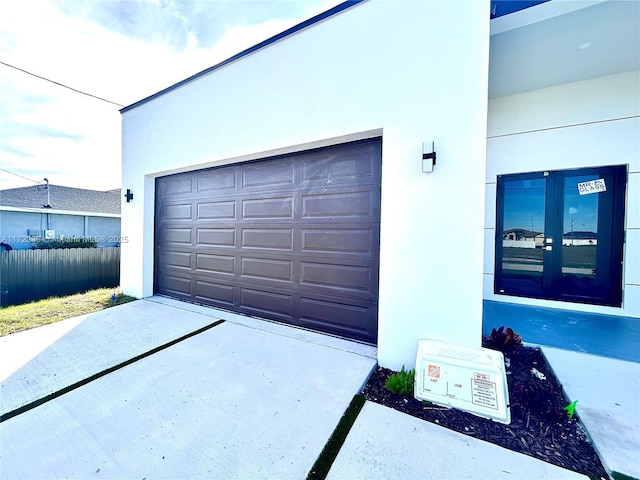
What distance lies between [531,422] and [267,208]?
11.2 ft

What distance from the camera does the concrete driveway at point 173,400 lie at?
1446 mm

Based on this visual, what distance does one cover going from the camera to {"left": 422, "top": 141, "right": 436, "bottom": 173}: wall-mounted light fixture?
2.25 m

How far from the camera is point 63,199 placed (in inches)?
614

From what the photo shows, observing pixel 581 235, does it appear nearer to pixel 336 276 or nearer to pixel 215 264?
pixel 336 276

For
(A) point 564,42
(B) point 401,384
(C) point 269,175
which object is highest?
(A) point 564,42

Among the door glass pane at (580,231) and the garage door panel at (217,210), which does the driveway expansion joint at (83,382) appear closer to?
the garage door panel at (217,210)

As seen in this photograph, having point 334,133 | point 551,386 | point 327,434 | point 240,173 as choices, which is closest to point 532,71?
point 334,133

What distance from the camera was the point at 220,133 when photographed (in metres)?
3.77

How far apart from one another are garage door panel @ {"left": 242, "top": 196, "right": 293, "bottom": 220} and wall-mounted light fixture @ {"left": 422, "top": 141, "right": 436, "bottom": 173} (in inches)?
69.4

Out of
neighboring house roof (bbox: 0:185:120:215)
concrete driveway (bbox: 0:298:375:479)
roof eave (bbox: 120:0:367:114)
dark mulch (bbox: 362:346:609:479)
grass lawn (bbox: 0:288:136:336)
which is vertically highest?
roof eave (bbox: 120:0:367:114)

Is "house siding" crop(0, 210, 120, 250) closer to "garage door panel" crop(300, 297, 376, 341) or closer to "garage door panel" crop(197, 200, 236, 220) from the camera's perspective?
"garage door panel" crop(197, 200, 236, 220)

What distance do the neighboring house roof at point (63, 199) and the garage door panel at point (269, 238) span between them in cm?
1740

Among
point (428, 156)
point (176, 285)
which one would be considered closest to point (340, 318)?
point (428, 156)

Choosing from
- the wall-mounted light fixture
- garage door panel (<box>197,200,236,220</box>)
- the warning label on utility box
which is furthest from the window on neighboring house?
garage door panel (<box>197,200,236,220</box>)
